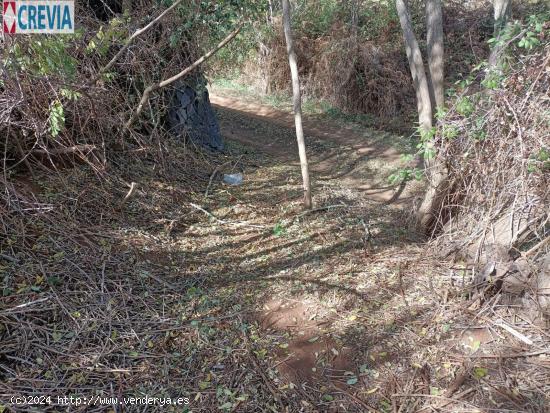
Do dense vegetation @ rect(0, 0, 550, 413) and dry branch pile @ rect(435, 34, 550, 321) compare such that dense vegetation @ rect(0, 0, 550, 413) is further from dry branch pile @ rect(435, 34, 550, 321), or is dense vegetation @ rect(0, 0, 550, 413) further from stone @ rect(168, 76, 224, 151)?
stone @ rect(168, 76, 224, 151)

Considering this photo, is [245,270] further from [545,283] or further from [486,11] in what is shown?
[486,11]

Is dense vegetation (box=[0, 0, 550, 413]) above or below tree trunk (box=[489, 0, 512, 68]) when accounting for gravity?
below

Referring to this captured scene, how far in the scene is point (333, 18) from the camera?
13461 millimetres

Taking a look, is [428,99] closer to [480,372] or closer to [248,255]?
[248,255]

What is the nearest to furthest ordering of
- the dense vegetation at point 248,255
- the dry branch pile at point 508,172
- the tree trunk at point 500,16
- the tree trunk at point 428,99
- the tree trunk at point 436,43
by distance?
the dense vegetation at point 248,255 < the dry branch pile at point 508,172 < the tree trunk at point 500,16 < the tree trunk at point 428,99 < the tree trunk at point 436,43

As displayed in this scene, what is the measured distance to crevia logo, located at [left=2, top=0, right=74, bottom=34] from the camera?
3594mm

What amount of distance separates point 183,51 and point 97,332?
4.64m

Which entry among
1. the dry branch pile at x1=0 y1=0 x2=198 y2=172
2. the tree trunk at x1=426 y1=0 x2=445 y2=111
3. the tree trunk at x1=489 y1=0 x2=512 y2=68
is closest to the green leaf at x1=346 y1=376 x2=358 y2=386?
the tree trunk at x1=489 y1=0 x2=512 y2=68

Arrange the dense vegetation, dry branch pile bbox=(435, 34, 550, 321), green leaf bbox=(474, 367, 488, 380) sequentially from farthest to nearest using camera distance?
dry branch pile bbox=(435, 34, 550, 321)
the dense vegetation
green leaf bbox=(474, 367, 488, 380)

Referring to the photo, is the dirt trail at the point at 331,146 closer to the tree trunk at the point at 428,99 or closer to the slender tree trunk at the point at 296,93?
the slender tree trunk at the point at 296,93

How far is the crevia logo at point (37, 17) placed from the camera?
141 inches

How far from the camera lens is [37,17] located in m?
3.84

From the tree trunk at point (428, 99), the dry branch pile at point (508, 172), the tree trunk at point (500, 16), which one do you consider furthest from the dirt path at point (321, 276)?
the tree trunk at point (500, 16)

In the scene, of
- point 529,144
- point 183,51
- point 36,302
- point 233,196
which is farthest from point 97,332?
point 183,51
